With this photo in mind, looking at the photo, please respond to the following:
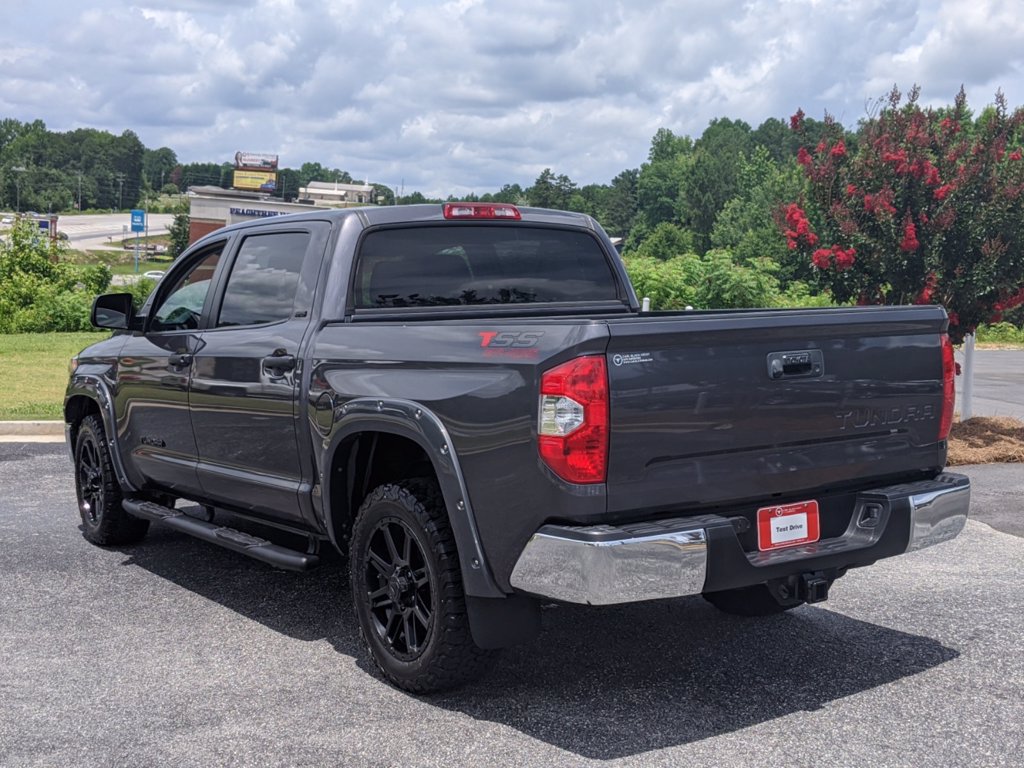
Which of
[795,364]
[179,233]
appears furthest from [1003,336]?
[179,233]

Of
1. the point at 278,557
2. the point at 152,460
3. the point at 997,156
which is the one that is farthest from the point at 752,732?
the point at 997,156

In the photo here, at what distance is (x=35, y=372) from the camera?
17.7 metres

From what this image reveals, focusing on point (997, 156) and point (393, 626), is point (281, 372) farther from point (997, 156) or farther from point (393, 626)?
point (997, 156)

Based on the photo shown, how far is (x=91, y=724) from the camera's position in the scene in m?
4.44

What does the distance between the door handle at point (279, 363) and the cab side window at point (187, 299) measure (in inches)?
41.9

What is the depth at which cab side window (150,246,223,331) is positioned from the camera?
21.4ft

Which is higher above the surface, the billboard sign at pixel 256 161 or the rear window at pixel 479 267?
the billboard sign at pixel 256 161

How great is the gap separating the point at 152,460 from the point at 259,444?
4.35 feet

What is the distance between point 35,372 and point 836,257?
12.0 meters

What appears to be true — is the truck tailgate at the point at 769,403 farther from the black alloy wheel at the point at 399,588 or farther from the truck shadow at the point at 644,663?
the black alloy wheel at the point at 399,588

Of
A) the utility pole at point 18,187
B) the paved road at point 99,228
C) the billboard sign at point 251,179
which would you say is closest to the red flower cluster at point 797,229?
the paved road at point 99,228

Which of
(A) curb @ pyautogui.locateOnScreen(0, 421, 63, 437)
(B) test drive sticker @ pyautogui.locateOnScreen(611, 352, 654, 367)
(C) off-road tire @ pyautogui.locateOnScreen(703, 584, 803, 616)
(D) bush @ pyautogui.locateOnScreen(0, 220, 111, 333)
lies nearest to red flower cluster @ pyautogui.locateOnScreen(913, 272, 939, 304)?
(C) off-road tire @ pyautogui.locateOnScreen(703, 584, 803, 616)

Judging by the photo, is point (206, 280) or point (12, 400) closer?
point (206, 280)

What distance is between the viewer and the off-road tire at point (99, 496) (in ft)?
23.9
